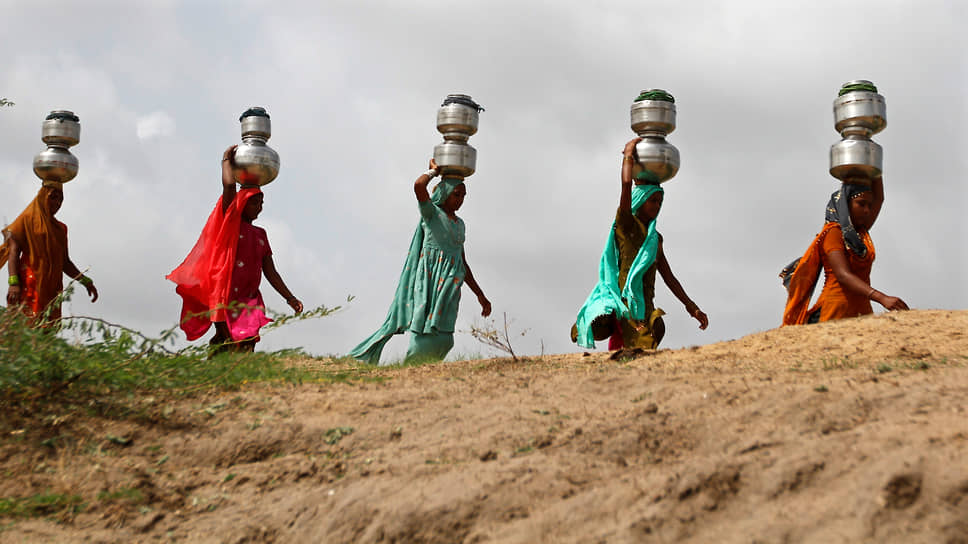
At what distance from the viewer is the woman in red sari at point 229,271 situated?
8305 mm

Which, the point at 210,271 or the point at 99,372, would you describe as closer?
the point at 99,372

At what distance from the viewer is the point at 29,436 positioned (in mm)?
4590

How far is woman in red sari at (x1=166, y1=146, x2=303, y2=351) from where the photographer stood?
8305 millimetres

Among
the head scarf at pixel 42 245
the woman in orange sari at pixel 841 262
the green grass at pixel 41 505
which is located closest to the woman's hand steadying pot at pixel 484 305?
the woman in orange sari at pixel 841 262

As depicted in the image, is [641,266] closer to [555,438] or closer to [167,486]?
[555,438]

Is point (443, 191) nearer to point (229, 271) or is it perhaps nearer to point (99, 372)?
point (229, 271)

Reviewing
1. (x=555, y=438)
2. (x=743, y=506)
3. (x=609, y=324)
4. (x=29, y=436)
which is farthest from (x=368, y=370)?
(x=743, y=506)

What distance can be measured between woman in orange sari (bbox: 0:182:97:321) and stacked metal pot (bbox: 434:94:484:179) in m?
3.75

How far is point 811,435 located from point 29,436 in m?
3.56

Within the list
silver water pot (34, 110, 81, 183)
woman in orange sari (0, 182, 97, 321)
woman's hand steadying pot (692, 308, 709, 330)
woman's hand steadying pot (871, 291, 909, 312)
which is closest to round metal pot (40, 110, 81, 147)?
silver water pot (34, 110, 81, 183)

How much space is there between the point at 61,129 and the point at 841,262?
784 centimetres

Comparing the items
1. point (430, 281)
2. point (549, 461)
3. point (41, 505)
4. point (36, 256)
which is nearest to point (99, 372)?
point (41, 505)

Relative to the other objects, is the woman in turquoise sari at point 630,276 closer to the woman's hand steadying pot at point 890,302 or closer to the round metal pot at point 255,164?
the woman's hand steadying pot at point 890,302

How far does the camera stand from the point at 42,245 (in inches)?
374
